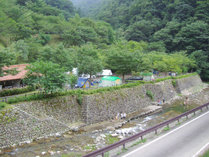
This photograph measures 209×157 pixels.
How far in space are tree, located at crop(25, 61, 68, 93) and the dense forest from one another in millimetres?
2832

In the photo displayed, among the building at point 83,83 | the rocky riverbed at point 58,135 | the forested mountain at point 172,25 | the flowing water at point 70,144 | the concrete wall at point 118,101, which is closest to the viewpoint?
the flowing water at point 70,144

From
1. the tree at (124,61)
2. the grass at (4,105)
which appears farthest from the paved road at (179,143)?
the tree at (124,61)

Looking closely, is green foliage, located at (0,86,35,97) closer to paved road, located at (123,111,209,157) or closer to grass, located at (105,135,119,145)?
grass, located at (105,135,119,145)

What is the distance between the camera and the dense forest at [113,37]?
34.7 m

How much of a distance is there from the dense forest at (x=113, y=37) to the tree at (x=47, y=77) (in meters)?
2.83

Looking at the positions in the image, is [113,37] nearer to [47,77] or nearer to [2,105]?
[47,77]

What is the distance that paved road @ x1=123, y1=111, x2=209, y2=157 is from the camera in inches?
484

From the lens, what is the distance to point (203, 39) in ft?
218

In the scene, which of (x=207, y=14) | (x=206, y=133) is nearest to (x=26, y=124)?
(x=206, y=133)

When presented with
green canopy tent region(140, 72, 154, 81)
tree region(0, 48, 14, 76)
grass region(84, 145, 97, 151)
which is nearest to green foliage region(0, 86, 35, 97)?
tree region(0, 48, 14, 76)

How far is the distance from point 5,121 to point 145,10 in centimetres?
8903

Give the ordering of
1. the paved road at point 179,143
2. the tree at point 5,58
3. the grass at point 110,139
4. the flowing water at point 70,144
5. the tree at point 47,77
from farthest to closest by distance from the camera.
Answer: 1. the tree at point 47,77
2. the tree at point 5,58
3. the grass at point 110,139
4. the flowing water at point 70,144
5. the paved road at point 179,143

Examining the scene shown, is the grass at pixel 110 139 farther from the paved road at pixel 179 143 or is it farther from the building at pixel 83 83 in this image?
the building at pixel 83 83

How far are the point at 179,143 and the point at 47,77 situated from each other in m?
15.6
